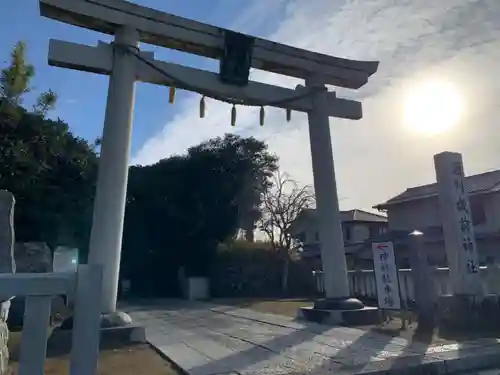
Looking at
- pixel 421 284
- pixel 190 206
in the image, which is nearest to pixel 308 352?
pixel 421 284

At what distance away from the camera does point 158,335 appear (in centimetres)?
674

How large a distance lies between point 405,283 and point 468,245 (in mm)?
2437

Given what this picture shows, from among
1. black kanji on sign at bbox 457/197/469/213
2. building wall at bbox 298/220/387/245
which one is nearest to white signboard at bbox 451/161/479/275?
black kanji on sign at bbox 457/197/469/213

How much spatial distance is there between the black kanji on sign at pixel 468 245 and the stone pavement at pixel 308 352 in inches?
85.9

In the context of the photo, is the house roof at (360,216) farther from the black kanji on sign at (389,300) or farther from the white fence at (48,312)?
the white fence at (48,312)

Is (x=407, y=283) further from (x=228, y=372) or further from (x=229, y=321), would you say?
(x=228, y=372)

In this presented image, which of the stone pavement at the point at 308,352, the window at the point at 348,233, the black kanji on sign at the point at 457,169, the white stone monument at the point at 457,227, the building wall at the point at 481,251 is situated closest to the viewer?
the stone pavement at the point at 308,352

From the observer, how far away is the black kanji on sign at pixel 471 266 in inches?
277

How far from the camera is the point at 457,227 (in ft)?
23.6

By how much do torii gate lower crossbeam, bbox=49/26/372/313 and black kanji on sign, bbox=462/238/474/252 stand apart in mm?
2072

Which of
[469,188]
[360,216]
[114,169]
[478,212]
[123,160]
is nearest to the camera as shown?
[114,169]

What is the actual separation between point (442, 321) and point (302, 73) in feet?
17.0

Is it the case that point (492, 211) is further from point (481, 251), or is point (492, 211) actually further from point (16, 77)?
point (16, 77)

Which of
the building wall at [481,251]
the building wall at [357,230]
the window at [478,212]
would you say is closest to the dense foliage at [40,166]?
the building wall at [481,251]
